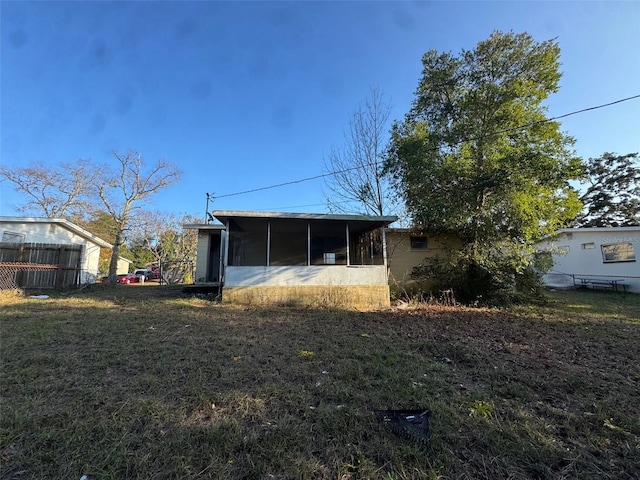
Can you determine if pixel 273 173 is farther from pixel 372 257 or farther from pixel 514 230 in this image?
pixel 514 230

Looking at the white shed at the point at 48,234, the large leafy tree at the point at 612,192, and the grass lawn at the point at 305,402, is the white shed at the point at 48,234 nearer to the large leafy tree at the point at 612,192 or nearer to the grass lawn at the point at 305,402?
the grass lawn at the point at 305,402

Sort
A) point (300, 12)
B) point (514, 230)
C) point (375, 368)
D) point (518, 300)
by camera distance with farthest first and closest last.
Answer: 1. point (518, 300)
2. point (514, 230)
3. point (300, 12)
4. point (375, 368)

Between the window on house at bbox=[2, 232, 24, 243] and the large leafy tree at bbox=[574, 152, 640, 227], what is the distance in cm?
3210

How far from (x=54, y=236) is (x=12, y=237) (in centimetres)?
133

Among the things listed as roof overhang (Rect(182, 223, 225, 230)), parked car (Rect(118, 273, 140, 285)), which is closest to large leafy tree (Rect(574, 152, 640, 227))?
roof overhang (Rect(182, 223, 225, 230))

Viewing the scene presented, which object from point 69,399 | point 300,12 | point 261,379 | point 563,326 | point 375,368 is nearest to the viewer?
point 69,399

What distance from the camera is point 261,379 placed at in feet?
11.4

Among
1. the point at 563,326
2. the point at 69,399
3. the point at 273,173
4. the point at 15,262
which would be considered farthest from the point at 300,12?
the point at 15,262

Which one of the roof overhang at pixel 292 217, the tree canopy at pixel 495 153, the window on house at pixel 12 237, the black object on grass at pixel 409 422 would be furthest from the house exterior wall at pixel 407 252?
the window on house at pixel 12 237

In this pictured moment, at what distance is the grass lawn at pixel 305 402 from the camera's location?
2074mm

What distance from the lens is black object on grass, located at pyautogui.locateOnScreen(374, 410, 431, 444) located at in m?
2.38

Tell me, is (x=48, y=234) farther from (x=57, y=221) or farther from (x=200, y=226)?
(x=200, y=226)

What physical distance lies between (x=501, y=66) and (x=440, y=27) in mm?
2840

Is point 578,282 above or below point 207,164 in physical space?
below
